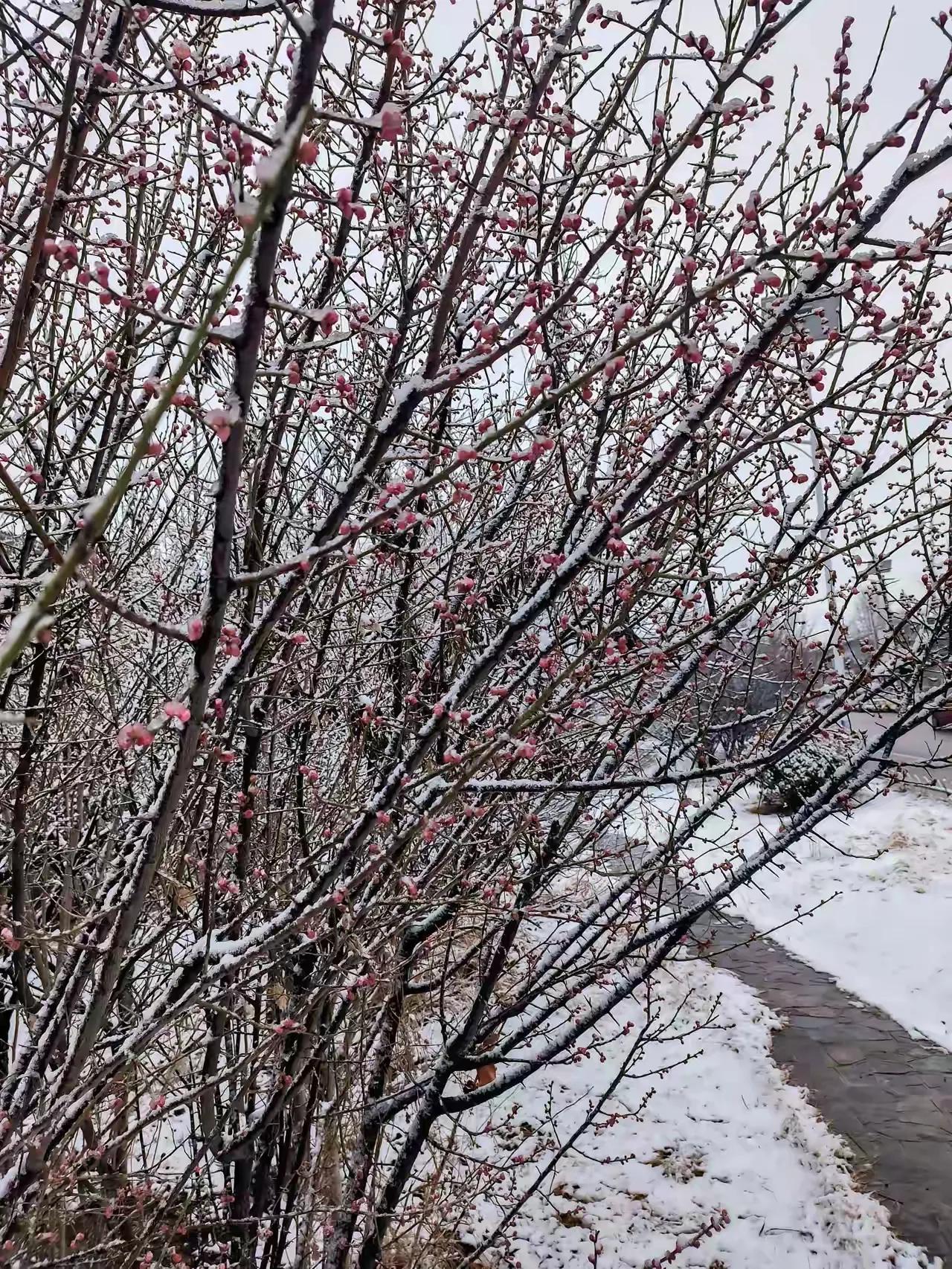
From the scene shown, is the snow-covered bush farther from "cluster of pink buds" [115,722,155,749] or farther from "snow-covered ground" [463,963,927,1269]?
"cluster of pink buds" [115,722,155,749]

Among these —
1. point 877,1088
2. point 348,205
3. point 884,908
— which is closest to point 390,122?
point 348,205

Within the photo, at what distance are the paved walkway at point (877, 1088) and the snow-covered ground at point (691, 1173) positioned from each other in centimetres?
21

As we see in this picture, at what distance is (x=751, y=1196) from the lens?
627 cm

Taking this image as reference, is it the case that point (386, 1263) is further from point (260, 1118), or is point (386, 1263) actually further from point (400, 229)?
point (400, 229)

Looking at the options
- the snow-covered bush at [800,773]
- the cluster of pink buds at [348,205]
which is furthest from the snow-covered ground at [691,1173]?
the cluster of pink buds at [348,205]

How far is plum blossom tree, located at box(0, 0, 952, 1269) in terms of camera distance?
1.68m

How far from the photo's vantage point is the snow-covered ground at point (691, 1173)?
223 inches

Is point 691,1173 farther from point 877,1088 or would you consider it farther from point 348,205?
point 348,205

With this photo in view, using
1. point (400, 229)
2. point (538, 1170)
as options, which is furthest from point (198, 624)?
point (538, 1170)

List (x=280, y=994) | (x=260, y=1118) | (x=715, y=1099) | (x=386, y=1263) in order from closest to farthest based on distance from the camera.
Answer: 1. (x=260, y=1118)
2. (x=280, y=994)
3. (x=386, y=1263)
4. (x=715, y=1099)

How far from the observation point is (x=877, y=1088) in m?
7.08

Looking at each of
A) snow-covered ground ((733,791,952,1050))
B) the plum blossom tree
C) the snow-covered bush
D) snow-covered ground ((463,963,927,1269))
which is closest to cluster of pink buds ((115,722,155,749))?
the plum blossom tree

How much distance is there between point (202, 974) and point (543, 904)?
1.84 metres

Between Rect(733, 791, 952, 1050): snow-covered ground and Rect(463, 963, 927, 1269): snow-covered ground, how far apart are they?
173 centimetres
